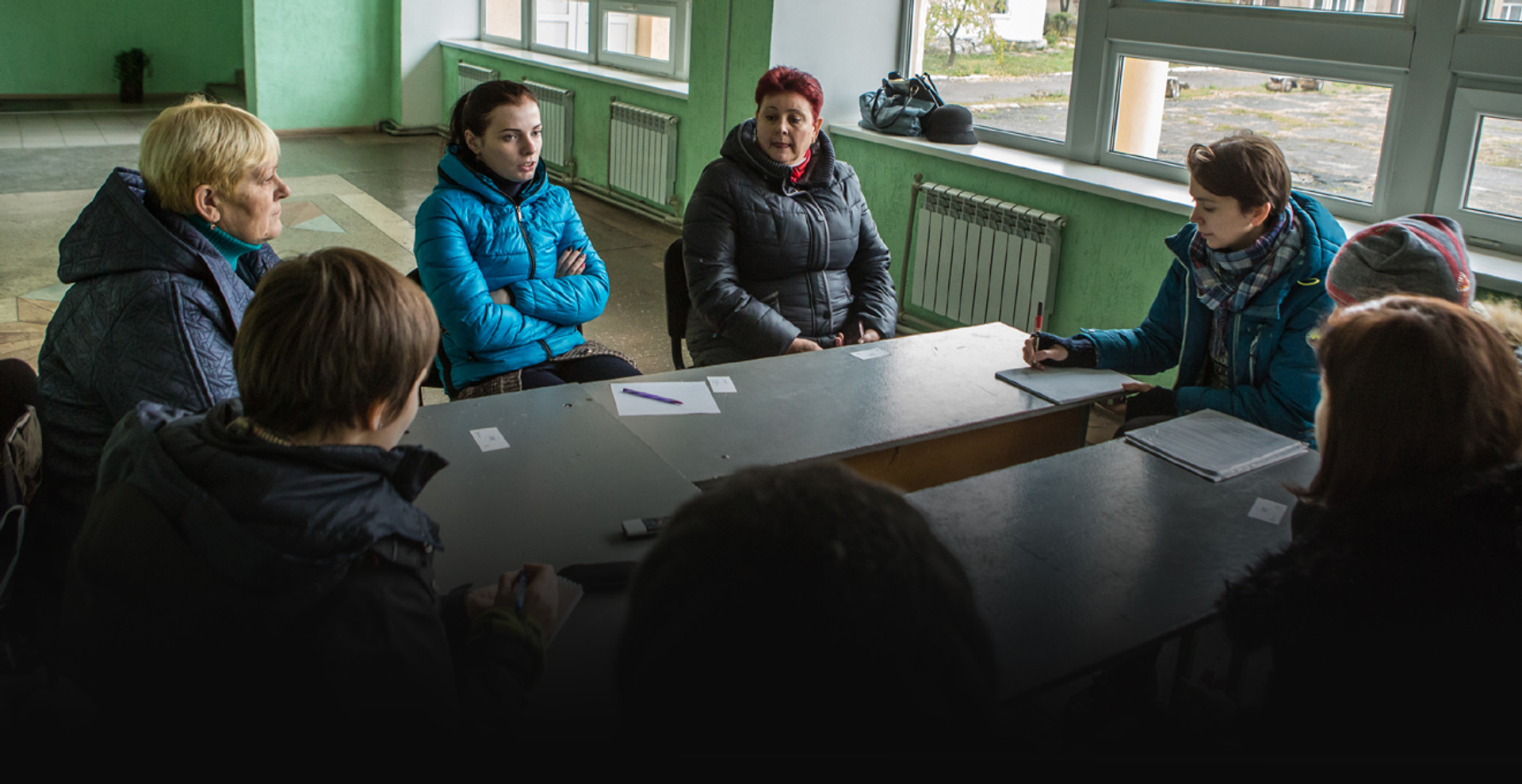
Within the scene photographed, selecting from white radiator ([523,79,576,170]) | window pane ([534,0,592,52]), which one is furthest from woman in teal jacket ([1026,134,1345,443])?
window pane ([534,0,592,52])

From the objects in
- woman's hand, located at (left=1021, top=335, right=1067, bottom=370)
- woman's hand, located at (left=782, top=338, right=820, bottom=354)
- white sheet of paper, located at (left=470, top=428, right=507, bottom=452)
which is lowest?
woman's hand, located at (left=782, top=338, right=820, bottom=354)

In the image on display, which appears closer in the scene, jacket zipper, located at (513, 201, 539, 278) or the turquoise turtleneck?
the turquoise turtleneck

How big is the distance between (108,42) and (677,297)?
10.6 m

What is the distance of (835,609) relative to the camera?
55 cm

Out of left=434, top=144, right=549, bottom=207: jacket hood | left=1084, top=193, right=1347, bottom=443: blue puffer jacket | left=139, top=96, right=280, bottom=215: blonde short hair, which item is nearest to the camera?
left=139, top=96, right=280, bottom=215: blonde short hair

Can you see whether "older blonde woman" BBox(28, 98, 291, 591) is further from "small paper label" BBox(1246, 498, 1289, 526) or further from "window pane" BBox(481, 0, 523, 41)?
"window pane" BBox(481, 0, 523, 41)

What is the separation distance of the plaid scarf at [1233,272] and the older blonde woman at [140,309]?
2.16m

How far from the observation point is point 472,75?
31.0ft

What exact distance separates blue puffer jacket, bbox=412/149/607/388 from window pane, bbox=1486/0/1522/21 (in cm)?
283

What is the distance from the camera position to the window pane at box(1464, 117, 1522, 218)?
11.0 ft

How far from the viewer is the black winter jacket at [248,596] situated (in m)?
1.12

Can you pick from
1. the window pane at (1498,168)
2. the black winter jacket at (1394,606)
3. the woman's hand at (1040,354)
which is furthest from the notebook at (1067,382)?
the window pane at (1498,168)

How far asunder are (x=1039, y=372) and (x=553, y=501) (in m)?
1.37

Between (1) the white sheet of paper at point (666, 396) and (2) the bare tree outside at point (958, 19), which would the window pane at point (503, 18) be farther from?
(1) the white sheet of paper at point (666, 396)
